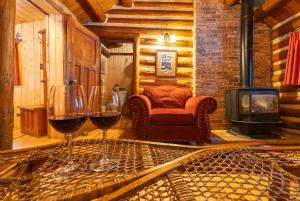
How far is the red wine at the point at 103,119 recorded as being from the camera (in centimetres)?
67

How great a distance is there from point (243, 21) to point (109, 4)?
9.08 ft

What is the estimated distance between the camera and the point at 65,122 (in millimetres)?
601

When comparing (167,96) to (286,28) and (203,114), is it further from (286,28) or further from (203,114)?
(286,28)

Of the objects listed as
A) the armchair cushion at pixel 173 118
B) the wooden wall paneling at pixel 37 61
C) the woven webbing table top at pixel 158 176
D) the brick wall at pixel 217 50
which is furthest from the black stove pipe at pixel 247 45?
the wooden wall paneling at pixel 37 61

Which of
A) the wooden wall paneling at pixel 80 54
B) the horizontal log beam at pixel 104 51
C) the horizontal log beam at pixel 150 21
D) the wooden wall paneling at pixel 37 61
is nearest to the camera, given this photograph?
the wooden wall paneling at pixel 80 54

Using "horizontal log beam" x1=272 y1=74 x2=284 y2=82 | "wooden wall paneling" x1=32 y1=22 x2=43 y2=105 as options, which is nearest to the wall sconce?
"horizontal log beam" x1=272 y1=74 x2=284 y2=82

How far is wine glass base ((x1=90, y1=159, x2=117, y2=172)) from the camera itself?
1.73 feet

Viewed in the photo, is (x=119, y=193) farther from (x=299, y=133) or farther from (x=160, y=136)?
(x=299, y=133)

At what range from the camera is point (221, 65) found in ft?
13.9

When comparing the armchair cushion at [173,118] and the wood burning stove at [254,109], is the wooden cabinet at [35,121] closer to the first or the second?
the armchair cushion at [173,118]

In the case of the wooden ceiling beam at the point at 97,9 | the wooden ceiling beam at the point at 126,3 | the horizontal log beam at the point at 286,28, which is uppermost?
the wooden ceiling beam at the point at 126,3

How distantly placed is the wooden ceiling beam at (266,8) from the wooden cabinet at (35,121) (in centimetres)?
430

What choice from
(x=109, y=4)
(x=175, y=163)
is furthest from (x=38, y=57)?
(x=175, y=163)

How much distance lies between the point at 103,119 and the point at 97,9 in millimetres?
3691
